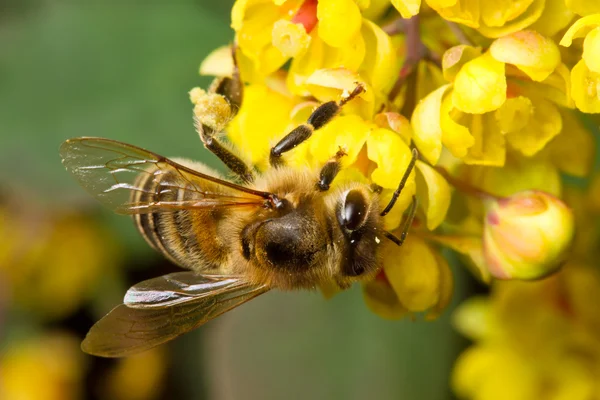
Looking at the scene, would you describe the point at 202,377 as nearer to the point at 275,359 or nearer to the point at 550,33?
the point at 275,359

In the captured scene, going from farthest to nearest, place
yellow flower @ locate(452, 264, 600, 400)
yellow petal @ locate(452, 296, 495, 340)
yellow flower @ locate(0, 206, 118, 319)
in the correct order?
1. yellow flower @ locate(0, 206, 118, 319)
2. yellow petal @ locate(452, 296, 495, 340)
3. yellow flower @ locate(452, 264, 600, 400)

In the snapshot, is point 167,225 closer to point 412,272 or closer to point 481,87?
point 412,272

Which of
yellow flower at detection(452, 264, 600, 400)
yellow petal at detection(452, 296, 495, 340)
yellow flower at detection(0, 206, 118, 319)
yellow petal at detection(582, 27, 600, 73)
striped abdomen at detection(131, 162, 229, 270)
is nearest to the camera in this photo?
yellow petal at detection(582, 27, 600, 73)

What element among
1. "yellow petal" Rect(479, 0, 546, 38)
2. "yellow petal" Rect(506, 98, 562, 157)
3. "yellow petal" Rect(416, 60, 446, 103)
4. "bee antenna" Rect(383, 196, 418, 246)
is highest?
"yellow petal" Rect(479, 0, 546, 38)

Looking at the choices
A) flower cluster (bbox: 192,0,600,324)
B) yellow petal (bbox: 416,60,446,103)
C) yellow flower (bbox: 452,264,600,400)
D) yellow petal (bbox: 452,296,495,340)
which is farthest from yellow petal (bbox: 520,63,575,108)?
yellow petal (bbox: 452,296,495,340)

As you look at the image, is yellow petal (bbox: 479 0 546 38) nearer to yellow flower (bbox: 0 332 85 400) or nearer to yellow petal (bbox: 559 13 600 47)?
yellow petal (bbox: 559 13 600 47)

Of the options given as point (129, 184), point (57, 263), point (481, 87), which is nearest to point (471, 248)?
point (481, 87)

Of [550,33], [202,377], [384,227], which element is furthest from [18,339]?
[550,33]

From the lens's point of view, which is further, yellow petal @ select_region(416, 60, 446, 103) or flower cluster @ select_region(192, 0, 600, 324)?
yellow petal @ select_region(416, 60, 446, 103)

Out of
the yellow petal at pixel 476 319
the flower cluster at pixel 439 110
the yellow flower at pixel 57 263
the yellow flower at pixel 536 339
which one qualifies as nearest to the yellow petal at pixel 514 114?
the flower cluster at pixel 439 110
